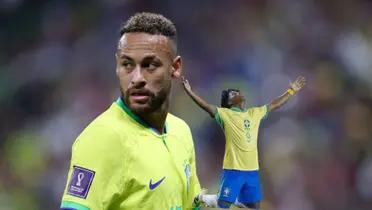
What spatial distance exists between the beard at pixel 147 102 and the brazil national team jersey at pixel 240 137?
1033 mm

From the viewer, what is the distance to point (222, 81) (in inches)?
119

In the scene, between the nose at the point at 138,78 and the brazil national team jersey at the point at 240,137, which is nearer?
the nose at the point at 138,78

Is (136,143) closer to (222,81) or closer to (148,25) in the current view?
(148,25)

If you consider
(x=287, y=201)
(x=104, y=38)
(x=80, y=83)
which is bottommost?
(x=287, y=201)

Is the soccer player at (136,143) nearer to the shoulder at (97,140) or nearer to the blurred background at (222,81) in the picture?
the shoulder at (97,140)

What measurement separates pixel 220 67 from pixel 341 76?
2.09 feet

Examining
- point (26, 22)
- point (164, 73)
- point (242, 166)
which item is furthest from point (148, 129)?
point (26, 22)

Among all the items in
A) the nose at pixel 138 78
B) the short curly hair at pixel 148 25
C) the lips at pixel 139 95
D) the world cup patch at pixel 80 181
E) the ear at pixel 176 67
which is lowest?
the world cup patch at pixel 80 181

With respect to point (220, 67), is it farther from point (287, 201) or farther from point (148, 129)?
point (148, 129)

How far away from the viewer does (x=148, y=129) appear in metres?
1.10

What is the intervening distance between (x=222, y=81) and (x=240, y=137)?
3.07 ft

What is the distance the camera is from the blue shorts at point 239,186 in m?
2.08

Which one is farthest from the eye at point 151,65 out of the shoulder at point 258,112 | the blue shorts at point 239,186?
the shoulder at point 258,112

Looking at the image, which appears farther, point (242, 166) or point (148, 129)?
point (242, 166)
